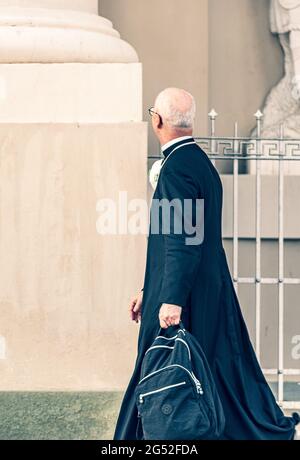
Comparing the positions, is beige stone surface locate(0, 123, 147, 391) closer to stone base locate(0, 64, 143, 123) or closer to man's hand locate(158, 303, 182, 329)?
stone base locate(0, 64, 143, 123)

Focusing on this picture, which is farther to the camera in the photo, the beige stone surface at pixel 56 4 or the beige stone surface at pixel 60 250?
the beige stone surface at pixel 56 4

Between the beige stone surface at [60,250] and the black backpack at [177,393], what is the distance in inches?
58.0

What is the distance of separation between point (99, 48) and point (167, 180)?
5.91ft

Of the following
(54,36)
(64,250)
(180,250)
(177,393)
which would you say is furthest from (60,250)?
(177,393)

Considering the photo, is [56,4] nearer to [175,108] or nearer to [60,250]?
[60,250]

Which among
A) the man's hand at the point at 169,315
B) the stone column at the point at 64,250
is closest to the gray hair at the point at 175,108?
the man's hand at the point at 169,315

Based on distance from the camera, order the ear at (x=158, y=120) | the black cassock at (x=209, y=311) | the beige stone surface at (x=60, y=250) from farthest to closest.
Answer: the beige stone surface at (x=60, y=250) → the ear at (x=158, y=120) → the black cassock at (x=209, y=311)

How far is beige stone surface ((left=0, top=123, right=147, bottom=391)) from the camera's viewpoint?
23.9ft

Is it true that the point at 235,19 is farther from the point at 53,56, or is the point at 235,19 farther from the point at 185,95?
the point at 185,95

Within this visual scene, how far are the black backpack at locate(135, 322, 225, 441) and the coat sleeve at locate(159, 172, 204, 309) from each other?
157 millimetres

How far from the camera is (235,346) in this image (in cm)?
617

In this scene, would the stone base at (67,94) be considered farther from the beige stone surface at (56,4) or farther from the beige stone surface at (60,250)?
the beige stone surface at (56,4)

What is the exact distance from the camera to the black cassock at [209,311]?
19.5 ft

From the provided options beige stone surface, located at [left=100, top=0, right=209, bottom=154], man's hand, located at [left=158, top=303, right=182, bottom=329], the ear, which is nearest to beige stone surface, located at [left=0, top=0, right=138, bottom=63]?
beige stone surface, located at [left=100, top=0, right=209, bottom=154]
